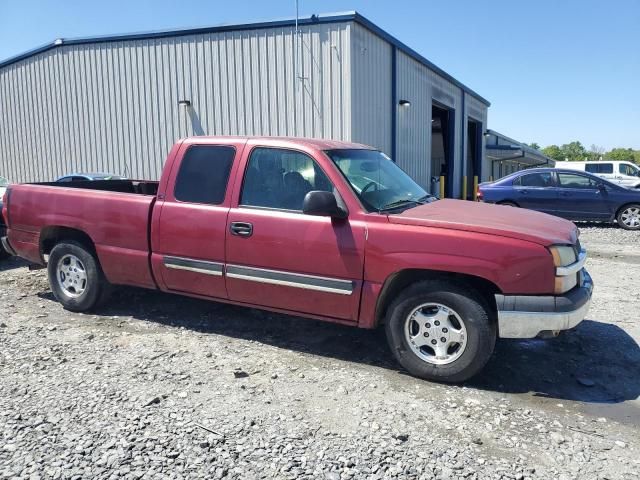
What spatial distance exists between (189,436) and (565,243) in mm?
2961

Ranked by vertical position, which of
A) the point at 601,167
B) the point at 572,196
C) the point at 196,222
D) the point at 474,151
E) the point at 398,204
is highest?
the point at 474,151

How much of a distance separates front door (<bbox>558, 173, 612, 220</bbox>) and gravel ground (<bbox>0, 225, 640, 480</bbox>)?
898 centimetres

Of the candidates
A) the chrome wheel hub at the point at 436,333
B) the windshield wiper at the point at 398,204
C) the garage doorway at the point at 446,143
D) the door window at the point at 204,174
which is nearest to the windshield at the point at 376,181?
the windshield wiper at the point at 398,204

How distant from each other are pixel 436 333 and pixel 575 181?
38.6 feet

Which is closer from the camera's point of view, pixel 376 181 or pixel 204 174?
pixel 376 181

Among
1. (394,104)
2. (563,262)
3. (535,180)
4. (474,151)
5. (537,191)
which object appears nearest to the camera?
(563,262)

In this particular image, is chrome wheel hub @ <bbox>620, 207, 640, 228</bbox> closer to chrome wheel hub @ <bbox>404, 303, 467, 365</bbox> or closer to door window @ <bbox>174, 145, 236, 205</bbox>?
chrome wheel hub @ <bbox>404, 303, 467, 365</bbox>

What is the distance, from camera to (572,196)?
1393cm

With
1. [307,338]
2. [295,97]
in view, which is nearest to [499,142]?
[295,97]

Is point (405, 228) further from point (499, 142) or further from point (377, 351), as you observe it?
point (499, 142)

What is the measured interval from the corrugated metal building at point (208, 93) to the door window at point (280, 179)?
28.6 feet

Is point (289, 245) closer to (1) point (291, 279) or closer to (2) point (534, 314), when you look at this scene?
(1) point (291, 279)

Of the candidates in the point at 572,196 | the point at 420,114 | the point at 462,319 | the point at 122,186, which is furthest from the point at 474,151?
the point at 462,319

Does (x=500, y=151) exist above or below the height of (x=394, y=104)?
below
